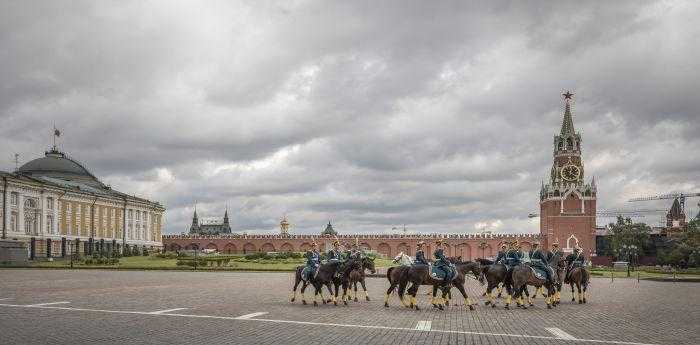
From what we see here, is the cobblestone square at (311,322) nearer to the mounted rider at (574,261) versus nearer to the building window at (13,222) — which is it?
the mounted rider at (574,261)

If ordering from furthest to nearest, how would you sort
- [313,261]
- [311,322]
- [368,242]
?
[368,242], [313,261], [311,322]

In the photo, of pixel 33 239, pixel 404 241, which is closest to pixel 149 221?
pixel 33 239

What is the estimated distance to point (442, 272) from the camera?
856 inches

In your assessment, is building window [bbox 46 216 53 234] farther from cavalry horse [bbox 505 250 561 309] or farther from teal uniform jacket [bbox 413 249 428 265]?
cavalry horse [bbox 505 250 561 309]

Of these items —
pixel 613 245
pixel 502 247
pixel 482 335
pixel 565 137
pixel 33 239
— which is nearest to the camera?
pixel 482 335

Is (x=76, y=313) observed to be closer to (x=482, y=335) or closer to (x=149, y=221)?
(x=482, y=335)

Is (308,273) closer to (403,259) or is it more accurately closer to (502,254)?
(403,259)

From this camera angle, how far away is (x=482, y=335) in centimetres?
1505

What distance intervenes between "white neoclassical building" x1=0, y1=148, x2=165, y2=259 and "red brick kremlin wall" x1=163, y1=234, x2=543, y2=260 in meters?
13.5

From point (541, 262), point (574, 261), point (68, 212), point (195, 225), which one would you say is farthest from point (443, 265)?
point (195, 225)

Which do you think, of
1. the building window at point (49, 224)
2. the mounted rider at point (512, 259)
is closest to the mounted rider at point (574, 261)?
the mounted rider at point (512, 259)

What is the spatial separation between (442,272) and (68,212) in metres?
81.9

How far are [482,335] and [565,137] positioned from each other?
12127 cm

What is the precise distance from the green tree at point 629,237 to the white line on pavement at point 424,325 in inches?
4142
